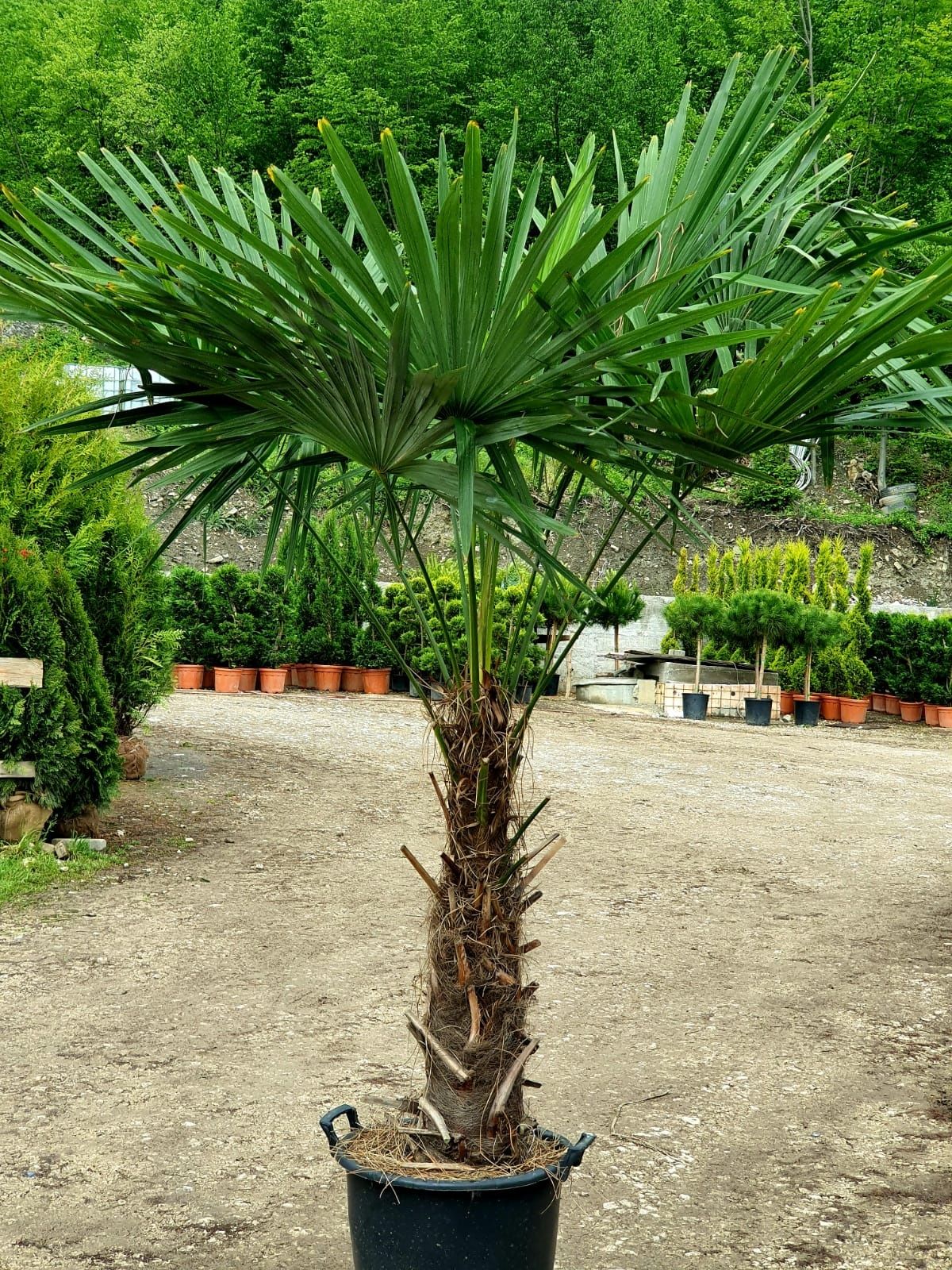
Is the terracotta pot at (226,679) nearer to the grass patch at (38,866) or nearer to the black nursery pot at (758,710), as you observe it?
the black nursery pot at (758,710)

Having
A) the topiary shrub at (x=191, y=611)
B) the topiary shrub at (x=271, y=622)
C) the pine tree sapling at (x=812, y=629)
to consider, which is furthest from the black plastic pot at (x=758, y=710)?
the topiary shrub at (x=191, y=611)

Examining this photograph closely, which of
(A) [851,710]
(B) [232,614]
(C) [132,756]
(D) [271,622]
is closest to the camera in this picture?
(C) [132,756]

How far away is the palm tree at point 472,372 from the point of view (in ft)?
6.44

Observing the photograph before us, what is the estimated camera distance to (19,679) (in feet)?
20.3

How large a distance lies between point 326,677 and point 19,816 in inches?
346

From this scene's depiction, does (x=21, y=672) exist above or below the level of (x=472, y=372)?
below

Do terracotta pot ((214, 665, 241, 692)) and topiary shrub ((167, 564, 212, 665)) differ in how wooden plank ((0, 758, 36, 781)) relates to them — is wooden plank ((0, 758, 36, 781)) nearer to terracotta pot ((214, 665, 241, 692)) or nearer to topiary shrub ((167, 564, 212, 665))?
topiary shrub ((167, 564, 212, 665))

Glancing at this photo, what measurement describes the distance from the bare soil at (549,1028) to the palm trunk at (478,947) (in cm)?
65

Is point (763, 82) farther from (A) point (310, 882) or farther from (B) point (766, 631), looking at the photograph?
(B) point (766, 631)

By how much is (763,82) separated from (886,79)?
2842cm

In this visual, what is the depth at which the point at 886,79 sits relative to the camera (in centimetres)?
2683

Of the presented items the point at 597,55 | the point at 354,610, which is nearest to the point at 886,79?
the point at 597,55

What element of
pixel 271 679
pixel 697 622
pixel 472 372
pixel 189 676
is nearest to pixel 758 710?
pixel 697 622

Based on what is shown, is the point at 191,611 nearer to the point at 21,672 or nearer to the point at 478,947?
the point at 21,672
